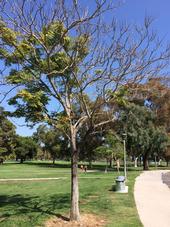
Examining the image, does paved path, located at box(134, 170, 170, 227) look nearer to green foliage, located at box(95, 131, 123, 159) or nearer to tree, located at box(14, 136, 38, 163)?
green foliage, located at box(95, 131, 123, 159)

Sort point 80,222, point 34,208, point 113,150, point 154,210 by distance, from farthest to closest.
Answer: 1. point 113,150
2. point 34,208
3. point 154,210
4. point 80,222

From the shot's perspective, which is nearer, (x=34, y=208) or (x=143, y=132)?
(x=34, y=208)

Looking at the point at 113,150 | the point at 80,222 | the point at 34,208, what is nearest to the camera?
the point at 80,222

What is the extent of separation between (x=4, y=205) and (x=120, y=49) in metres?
7.37

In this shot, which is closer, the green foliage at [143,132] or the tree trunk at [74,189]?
the tree trunk at [74,189]

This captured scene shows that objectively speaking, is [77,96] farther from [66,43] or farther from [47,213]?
[47,213]

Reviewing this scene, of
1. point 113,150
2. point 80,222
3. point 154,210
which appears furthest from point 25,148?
point 80,222

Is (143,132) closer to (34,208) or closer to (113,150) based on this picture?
(113,150)

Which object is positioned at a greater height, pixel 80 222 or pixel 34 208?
pixel 34 208

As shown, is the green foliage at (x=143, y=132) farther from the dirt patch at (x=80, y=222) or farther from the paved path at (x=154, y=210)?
the dirt patch at (x=80, y=222)

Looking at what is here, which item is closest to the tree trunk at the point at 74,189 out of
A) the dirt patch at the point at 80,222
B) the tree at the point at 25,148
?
the dirt patch at the point at 80,222

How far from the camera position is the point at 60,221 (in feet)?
37.3

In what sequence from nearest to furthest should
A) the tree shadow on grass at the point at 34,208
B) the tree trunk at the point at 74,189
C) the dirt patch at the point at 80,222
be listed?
the dirt patch at the point at 80,222 < the tree trunk at the point at 74,189 < the tree shadow on grass at the point at 34,208

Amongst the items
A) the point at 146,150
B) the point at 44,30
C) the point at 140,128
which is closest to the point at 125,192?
the point at 44,30
